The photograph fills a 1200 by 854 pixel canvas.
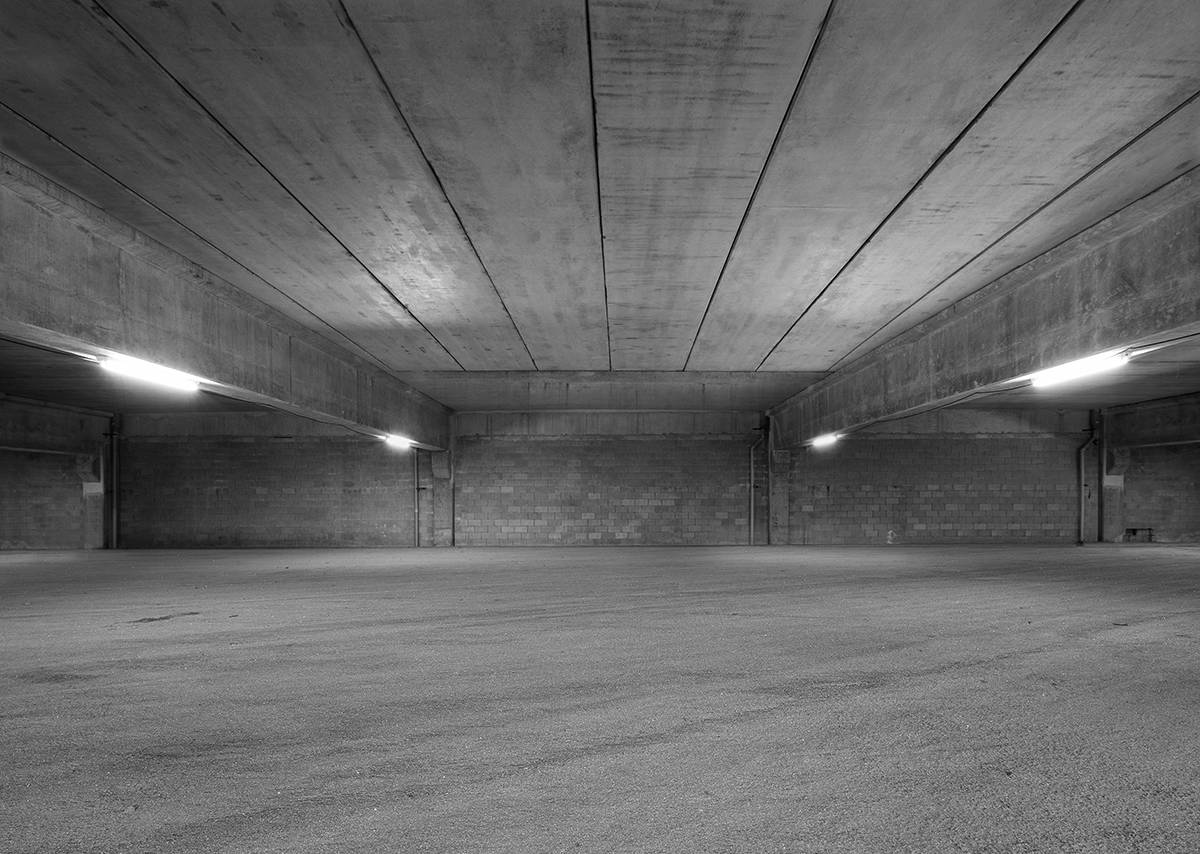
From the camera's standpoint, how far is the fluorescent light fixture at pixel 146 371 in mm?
6709

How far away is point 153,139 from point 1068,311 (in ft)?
25.7

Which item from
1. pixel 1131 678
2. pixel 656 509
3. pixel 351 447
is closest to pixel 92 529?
pixel 351 447

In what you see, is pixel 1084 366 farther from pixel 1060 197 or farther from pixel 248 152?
pixel 248 152

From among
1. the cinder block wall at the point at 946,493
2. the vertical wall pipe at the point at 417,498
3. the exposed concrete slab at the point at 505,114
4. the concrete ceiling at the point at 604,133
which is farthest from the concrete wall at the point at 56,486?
the cinder block wall at the point at 946,493

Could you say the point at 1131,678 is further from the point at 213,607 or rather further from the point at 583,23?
the point at 213,607

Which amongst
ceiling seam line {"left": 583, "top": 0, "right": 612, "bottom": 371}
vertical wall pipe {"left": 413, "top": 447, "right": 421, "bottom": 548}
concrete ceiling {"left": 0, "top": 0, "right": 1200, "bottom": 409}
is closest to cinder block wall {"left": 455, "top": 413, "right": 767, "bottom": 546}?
vertical wall pipe {"left": 413, "top": 447, "right": 421, "bottom": 548}

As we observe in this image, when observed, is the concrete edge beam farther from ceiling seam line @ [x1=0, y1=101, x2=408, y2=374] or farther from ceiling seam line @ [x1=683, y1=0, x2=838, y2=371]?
ceiling seam line @ [x1=683, y1=0, x2=838, y2=371]

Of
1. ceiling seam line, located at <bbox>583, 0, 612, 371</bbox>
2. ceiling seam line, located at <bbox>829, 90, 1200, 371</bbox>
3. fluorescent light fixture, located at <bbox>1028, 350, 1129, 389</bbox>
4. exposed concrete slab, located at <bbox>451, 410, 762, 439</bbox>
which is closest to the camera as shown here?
ceiling seam line, located at <bbox>583, 0, 612, 371</bbox>

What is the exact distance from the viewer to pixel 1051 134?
456cm

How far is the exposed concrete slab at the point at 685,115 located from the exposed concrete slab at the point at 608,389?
21.6ft

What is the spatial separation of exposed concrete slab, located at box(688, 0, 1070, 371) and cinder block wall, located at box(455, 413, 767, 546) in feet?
38.8

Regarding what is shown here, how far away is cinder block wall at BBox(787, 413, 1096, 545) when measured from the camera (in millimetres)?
18844

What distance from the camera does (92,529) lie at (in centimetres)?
1870

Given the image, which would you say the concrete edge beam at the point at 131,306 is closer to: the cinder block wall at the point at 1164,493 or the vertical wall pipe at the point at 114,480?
the vertical wall pipe at the point at 114,480
